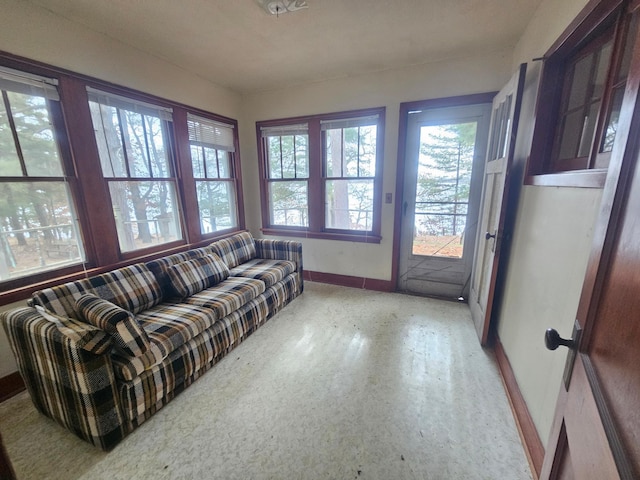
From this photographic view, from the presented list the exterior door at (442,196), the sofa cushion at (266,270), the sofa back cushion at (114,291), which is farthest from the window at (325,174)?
the sofa back cushion at (114,291)

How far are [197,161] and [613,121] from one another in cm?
331

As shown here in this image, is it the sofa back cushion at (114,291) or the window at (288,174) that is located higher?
the window at (288,174)

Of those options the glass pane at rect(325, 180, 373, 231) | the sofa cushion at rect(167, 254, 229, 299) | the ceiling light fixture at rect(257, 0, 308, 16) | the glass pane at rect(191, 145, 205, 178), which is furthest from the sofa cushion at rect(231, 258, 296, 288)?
the ceiling light fixture at rect(257, 0, 308, 16)

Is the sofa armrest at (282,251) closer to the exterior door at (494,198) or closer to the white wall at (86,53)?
the white wall at (86,53)

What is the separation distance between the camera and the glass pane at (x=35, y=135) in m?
1.75

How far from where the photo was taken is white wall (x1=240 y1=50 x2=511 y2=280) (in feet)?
8.44

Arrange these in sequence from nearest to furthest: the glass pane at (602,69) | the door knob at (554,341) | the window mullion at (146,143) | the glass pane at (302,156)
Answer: the door knob at (554,341)
the glass pane at (602,69)
the window mullion at (146,143)
the glass pane at (302,156)

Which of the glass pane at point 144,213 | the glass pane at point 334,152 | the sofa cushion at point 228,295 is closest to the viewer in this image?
the sofa cushion at point 228,295

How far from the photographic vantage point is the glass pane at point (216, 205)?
3.18m

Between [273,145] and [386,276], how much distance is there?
7.55 feet

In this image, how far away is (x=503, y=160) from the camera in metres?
1.96

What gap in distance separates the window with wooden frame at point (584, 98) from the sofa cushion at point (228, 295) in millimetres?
2226

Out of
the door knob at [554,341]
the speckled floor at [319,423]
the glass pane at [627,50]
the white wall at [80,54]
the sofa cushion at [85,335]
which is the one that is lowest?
the speckled floor at [319,423]

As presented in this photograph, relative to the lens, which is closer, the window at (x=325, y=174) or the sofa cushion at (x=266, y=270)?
the sofa cushion at (x=266, y=270)
